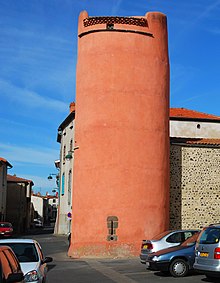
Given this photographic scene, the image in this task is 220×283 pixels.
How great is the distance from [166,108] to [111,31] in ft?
15.8

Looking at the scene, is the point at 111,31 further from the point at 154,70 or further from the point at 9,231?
the point at 9,231

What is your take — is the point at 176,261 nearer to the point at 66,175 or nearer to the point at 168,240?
the point at 168,240

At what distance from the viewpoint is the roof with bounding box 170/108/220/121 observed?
120ft

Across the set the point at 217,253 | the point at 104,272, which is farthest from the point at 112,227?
the point at 217,253

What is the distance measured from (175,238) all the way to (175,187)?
972cm

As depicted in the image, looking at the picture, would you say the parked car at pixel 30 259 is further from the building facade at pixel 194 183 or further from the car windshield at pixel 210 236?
the building facade at pixel 194 183

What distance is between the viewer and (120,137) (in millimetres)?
22625

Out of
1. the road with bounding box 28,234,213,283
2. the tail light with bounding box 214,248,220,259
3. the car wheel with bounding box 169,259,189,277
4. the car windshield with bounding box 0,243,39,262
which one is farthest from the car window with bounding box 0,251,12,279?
the car wheel with bounding box 169,259,189,277

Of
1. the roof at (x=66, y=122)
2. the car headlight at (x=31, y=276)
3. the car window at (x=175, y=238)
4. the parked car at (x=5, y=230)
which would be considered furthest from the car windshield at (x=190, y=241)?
the parked car at (x=5, y=230)

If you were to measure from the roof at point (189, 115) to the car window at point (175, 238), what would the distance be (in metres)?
21.0

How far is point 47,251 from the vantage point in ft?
83.5

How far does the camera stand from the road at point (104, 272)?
13781 mm

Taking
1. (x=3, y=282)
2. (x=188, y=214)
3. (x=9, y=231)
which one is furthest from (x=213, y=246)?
(x=9, y=231)

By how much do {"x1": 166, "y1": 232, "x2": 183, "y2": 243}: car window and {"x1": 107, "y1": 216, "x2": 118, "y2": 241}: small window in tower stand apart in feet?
20.6
